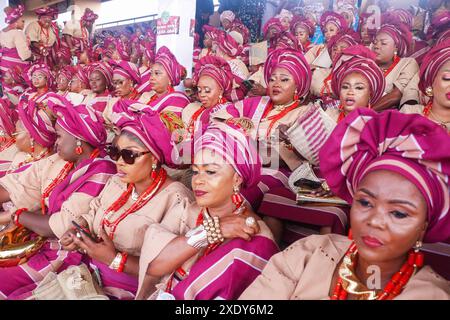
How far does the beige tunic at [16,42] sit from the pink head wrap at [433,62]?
8.46 metres

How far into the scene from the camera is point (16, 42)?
9070 mm

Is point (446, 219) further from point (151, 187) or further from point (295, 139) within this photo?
point (151, 187)

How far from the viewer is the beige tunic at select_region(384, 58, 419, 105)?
4.28m

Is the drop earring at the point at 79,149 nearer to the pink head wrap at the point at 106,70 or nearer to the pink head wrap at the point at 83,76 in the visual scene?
the pink head wrap at the point at 106,70

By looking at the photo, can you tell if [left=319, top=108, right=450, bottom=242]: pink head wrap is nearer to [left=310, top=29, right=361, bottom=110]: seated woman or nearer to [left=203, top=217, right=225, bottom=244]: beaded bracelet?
[left=203, top=217, right=225, bottom=244]: beaded bracelet

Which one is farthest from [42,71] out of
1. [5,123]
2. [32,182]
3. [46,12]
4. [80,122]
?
[80,122]

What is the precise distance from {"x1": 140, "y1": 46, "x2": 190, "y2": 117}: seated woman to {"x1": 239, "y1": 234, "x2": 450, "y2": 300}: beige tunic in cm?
381

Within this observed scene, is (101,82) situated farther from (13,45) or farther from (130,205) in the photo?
(130,205)

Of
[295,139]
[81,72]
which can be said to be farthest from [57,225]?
[81,72]

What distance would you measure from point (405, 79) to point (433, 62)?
134cm

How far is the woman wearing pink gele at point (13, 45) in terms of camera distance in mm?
9039

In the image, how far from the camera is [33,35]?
9.84 metres

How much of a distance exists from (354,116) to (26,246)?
2540 millimetres

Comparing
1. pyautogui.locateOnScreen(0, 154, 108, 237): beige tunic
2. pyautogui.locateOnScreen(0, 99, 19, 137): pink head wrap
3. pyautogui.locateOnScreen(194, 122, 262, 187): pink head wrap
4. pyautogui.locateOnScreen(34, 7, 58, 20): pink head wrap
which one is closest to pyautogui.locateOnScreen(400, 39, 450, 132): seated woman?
pyautogui.locateOnScreen(194, 122, 262, 187): pink head wrap
